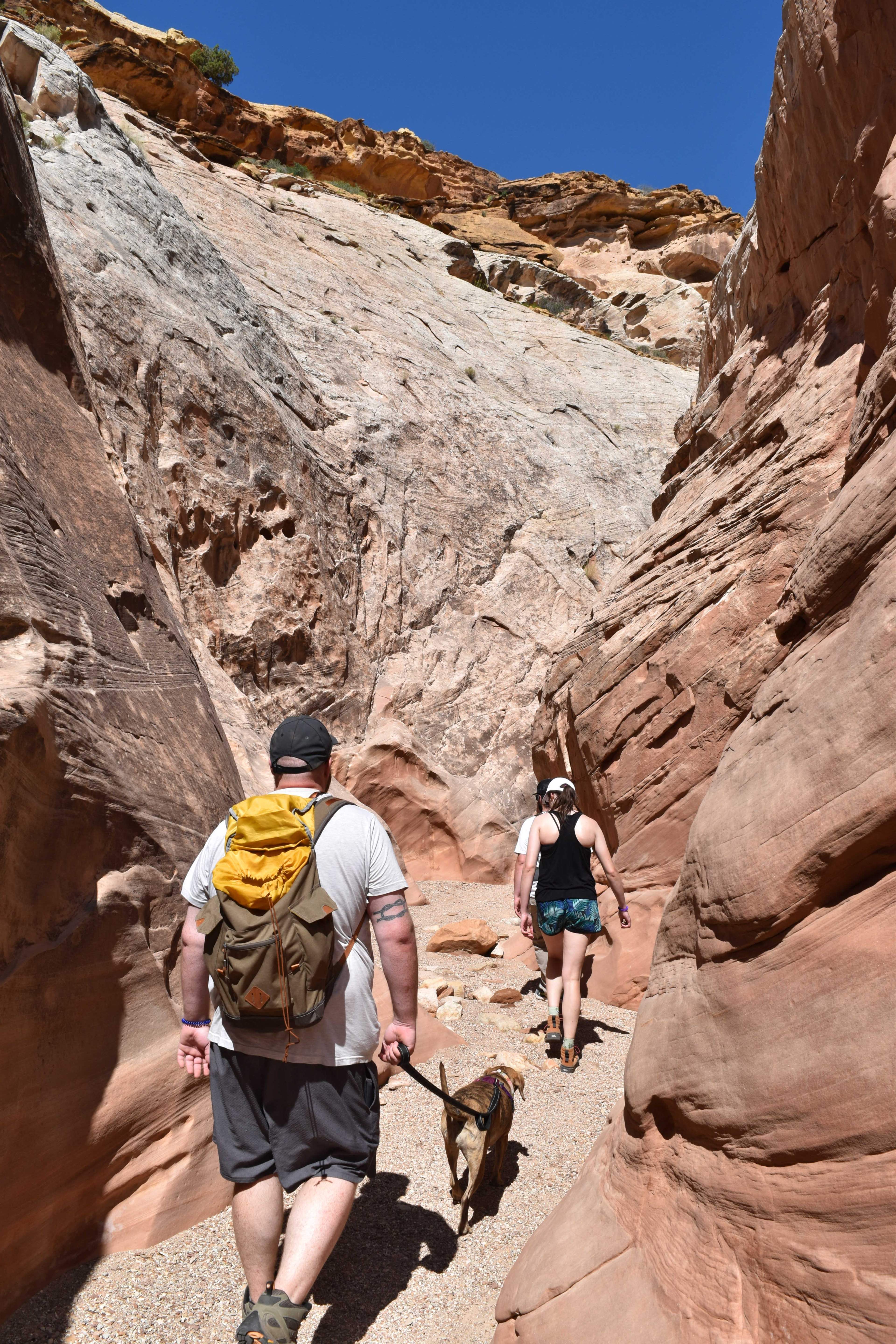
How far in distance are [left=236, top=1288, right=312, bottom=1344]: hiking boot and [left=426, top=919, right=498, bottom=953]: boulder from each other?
5.05 metres

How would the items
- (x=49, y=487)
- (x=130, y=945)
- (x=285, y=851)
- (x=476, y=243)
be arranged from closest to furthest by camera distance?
1. (x=285, y=851)
2. (x=130, y=945)
3. (x=49, y=487)
4. (x=476, y=243)

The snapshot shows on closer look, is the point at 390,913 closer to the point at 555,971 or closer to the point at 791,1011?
the point at 791,1011

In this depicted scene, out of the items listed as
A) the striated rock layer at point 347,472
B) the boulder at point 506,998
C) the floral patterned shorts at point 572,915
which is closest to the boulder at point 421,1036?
the floral patterned shorts at point 572,915

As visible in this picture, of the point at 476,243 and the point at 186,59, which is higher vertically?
the point at 186,59

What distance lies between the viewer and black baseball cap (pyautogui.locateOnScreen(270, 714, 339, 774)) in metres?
2.69

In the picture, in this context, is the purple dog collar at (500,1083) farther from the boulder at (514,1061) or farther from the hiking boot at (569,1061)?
the hiking boot at (569,1061)

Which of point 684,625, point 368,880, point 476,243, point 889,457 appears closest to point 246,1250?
point 368,880

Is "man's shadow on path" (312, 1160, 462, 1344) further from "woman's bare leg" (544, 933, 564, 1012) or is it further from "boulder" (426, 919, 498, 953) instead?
"boulder" (426, 919, 498, 953)

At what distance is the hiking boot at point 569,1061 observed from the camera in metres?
4.68

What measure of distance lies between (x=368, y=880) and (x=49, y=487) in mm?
2508

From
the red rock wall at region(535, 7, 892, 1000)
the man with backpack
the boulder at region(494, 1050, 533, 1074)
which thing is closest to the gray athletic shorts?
the man with backpack

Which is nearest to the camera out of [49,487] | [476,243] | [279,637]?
[49,487]

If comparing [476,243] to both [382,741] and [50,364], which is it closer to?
[382,741]

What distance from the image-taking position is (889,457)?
2.44 m
